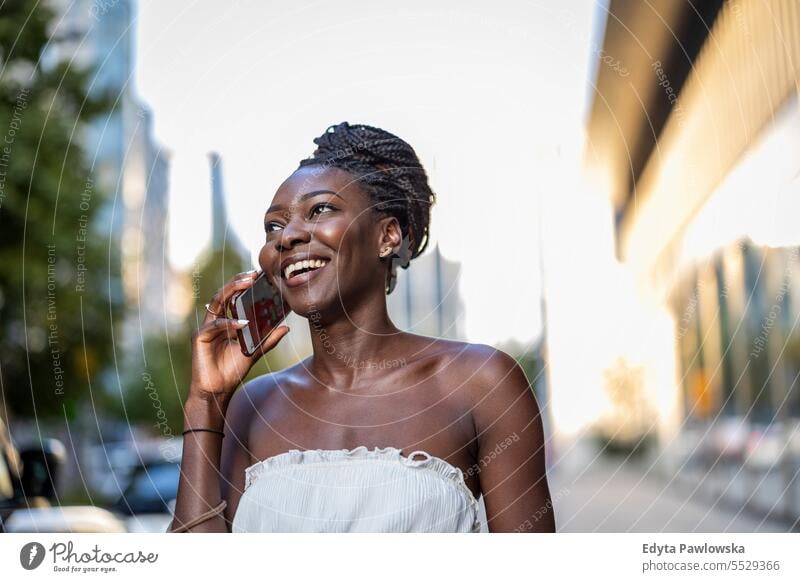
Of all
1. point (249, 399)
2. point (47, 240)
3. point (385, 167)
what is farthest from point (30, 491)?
point (47, 240)

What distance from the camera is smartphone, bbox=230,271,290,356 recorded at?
2332 millimetres

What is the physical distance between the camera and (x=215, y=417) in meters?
2.29

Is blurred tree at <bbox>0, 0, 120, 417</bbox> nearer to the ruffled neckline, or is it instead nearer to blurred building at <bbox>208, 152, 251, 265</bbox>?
blurred building at <bbox>208, 152, 251, 265</bbox>

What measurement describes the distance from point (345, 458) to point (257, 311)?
1.26 ft

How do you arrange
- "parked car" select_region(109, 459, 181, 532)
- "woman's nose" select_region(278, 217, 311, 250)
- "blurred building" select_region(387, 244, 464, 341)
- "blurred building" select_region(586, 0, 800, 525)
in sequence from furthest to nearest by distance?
"parked car" select_region(109, 459, 181, 532)
"blurred building" select_region(586, 0, 800, 525)
"blurred building" select_region(387, 244, 464, 341)
"woman's nose" select_region(278, 217, 311, 250)

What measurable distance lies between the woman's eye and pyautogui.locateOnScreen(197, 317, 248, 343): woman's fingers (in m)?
0.29

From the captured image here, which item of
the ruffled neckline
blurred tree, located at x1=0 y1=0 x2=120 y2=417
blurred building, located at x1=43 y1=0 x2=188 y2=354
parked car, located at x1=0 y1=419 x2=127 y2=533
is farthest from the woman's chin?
blurred tree, located at x1=0 y1=0 x2=120 y2=417

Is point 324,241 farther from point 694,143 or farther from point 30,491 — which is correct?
point 30,491

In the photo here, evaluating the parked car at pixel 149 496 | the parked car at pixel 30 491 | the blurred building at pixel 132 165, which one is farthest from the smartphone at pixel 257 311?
the parked car at pixel 149 496

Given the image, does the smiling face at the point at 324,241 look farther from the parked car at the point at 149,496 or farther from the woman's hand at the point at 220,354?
the parked car at the point at 149,496

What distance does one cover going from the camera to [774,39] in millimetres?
3080

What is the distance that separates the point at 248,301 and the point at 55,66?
300 cm
